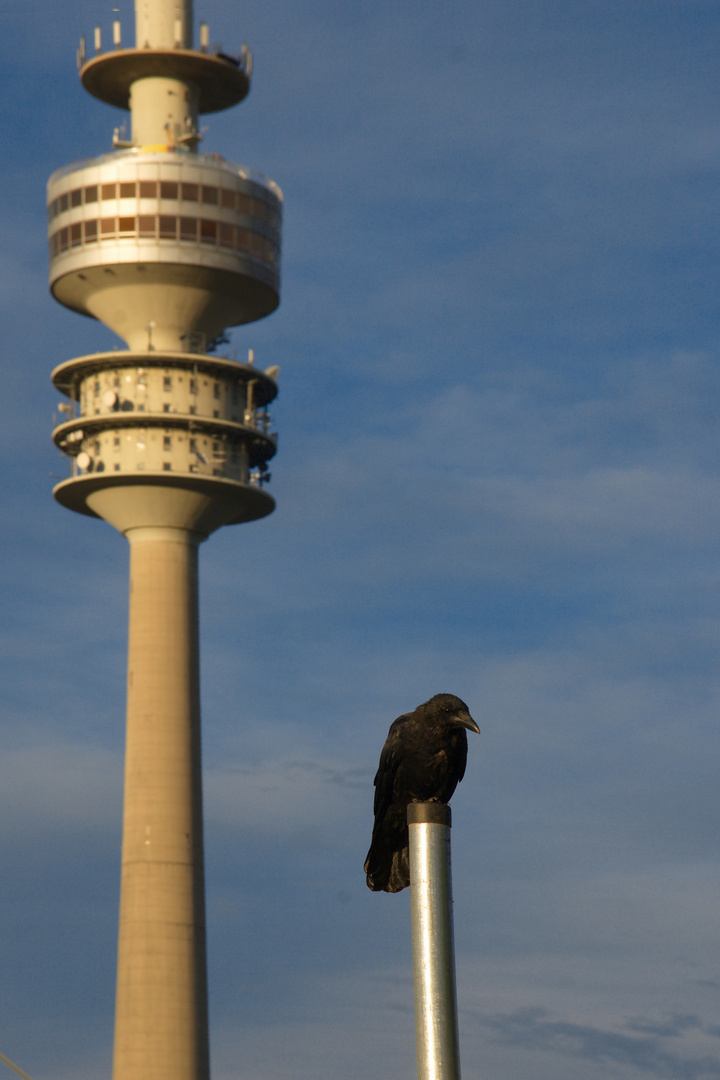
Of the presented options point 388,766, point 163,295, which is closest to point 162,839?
point 163,295

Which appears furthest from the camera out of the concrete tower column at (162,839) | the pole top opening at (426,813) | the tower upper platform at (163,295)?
the tower upper platform at (163,295)

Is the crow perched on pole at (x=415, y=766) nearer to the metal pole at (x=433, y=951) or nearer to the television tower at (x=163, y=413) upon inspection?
the metal pole at (x=433, y=951)

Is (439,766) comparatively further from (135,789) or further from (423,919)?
(135,789)

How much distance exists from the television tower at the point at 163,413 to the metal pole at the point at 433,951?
378ft

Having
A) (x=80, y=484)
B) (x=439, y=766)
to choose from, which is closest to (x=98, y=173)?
(x=80, y=484)

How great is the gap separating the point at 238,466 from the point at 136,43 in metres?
36.1

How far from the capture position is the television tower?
13900 cm

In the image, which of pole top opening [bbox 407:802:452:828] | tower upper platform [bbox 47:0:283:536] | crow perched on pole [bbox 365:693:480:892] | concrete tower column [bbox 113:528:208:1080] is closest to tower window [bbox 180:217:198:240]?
tower upper platform [bbox 47:0:283:536]

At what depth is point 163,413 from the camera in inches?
5748

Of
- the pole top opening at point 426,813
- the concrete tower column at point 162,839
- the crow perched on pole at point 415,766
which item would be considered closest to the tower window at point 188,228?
the concrete tower column at point 162,839

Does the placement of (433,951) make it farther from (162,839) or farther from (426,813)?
(162,839)

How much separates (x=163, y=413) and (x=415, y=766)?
121206 millimetres

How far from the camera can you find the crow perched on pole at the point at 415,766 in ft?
87.2

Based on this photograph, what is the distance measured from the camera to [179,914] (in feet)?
456
